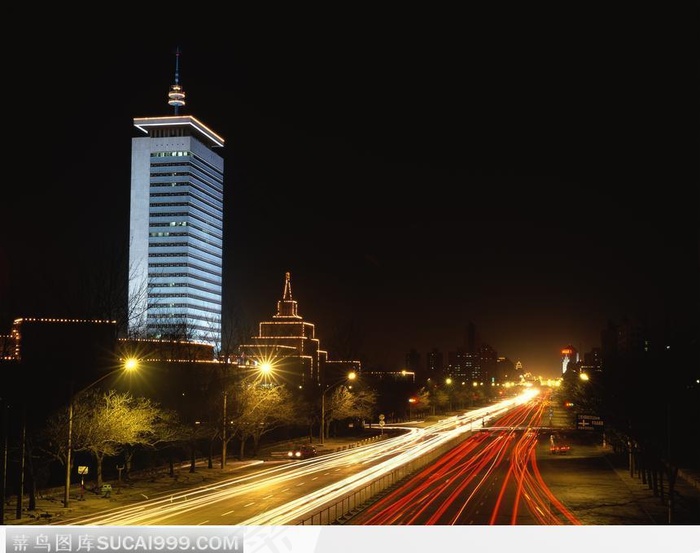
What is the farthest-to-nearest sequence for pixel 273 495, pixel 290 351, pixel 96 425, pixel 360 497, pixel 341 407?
pixel 290 351 < pixel 341 407 < pixel 96 425 < pixel 273 495 < pixel 360 497

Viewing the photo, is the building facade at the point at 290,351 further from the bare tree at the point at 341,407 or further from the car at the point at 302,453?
the car at the point at 302,453

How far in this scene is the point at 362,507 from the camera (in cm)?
3406

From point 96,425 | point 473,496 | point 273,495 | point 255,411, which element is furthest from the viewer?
point 255,411

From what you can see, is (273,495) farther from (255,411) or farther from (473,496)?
(255,411)

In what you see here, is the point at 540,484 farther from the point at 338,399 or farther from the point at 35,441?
the point at 338,399

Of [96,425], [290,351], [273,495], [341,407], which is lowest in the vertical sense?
[273,495]

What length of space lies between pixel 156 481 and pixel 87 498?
8836 mm

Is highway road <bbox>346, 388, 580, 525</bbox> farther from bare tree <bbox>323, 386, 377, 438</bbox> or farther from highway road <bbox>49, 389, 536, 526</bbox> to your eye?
bare tree <bbox>323, 386, 377, 438</bbox>

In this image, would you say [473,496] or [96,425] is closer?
[473,496]

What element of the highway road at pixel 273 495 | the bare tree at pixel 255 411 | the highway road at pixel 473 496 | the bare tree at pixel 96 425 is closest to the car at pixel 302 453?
the highway road at pixel 273 495

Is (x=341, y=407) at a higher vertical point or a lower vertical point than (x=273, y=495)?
higher

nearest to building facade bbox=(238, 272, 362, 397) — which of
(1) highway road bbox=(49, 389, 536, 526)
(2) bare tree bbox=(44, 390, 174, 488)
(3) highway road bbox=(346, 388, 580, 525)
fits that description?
(1) highway road bbox=(49, 389, 536, 526)

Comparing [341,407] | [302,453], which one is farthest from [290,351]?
[302,453]

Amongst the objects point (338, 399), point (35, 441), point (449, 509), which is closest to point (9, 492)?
point (35, 441)
